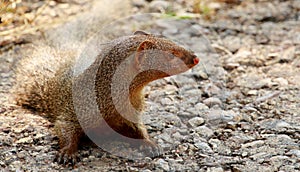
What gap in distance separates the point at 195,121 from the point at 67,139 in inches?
30.8

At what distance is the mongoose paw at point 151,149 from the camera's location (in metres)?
2.67

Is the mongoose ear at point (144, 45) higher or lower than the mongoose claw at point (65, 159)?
higher

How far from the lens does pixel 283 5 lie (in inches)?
176

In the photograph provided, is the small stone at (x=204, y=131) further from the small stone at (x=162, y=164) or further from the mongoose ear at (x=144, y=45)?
the mongoose ear at (x=144, y=45)

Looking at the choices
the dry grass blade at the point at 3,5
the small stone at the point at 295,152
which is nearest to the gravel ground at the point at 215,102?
the small stone at the point at 295,152

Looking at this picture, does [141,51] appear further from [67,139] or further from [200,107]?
[200,107]

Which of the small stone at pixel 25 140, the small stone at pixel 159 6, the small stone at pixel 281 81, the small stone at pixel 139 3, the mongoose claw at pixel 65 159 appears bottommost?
the mongoose claw at pixel 65 159

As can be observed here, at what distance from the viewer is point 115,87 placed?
2.63 m

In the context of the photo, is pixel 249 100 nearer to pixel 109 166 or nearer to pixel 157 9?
pixel 109 166

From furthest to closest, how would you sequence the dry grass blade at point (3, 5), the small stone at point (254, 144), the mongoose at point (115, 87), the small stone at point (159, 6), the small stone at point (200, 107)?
the small stone at point (159, 6) < the small stone at point (200, 107) < the dry grass blade at point (3, 5) < the small stone at point (254, 144) < the mongoose at point (115, 87)

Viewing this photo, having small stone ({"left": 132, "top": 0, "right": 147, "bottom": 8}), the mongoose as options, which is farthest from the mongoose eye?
small stone ({"left": 132, "top": 0, "right": 147, "bottom": 8})

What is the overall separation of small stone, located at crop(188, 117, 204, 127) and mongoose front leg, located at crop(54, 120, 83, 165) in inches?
26.4

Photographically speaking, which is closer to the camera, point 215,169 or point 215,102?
point 215,169

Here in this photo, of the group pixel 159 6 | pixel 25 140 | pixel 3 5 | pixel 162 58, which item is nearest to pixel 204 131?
pixel 162 58
